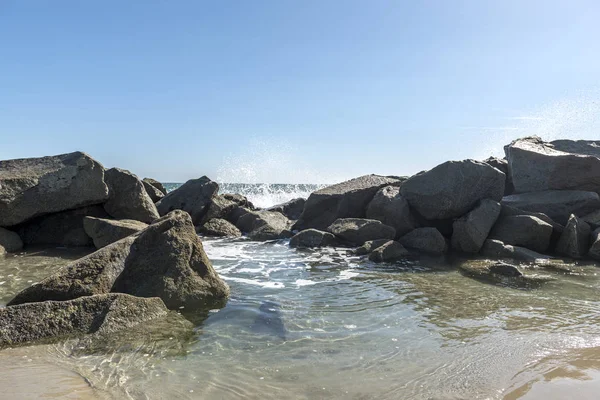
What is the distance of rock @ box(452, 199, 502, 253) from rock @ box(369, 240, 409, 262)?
5.98 feet

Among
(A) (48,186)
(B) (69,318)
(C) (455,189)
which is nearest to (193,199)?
(A) (48,186)

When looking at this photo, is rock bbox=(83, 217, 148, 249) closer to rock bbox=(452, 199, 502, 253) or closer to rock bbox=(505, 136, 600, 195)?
rock bbox=(452, 199, 502, 253)

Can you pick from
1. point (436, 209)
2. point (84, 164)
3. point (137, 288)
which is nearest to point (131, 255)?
point (137, 288)

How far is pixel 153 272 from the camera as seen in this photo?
22.3ft

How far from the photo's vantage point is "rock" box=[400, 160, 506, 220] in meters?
12.8

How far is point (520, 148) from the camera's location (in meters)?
15.2

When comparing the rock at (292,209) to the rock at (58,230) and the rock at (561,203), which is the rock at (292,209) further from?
the rock at (561,203)

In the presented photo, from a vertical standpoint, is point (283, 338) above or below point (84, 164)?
below

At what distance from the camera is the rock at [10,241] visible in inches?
452

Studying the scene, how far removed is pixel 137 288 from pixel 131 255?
0.64 meters

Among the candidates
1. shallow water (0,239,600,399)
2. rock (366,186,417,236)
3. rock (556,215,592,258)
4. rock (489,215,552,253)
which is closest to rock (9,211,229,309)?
shallow water (0,239,600,399)

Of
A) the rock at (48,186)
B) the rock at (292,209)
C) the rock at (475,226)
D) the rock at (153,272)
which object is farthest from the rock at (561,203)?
the rock at (48,186)

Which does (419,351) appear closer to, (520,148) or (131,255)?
(131,255)

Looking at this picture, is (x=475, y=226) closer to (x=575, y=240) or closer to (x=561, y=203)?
(x=575, y=240)
